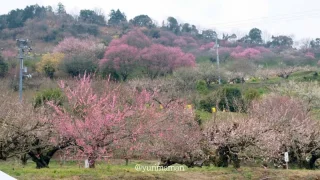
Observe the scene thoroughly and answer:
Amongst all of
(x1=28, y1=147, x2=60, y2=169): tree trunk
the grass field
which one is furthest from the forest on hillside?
the grass field

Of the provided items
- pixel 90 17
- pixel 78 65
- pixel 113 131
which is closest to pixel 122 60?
pixel 78 65

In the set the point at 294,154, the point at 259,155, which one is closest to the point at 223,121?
the point at 259,155

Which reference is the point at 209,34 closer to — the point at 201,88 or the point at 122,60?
the point at 122,60

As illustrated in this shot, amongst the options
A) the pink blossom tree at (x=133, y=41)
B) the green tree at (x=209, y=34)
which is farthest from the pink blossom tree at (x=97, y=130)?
the green tree at (x=209, y=34)

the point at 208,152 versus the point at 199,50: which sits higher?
the point at 199,50

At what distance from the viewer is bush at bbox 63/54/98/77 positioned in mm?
35375

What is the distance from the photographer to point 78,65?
116ft

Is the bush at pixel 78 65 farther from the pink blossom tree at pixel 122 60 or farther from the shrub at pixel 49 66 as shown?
the shrub at pixel 49 66

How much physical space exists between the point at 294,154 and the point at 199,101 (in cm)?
1309

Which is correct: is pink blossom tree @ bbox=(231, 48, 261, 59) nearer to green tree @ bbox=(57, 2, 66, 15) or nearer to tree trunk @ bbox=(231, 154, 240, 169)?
green tree @ bbox=(57, 2, 66, 15)

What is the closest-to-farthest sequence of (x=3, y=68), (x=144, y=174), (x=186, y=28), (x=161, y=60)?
(x=144, y=174), (x=3, y=68), (x=161, y=60), (x=186, y=28)

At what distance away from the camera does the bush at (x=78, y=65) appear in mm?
35375

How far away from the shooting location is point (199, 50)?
57.6 meters

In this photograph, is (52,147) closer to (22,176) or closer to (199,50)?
(22,176)
